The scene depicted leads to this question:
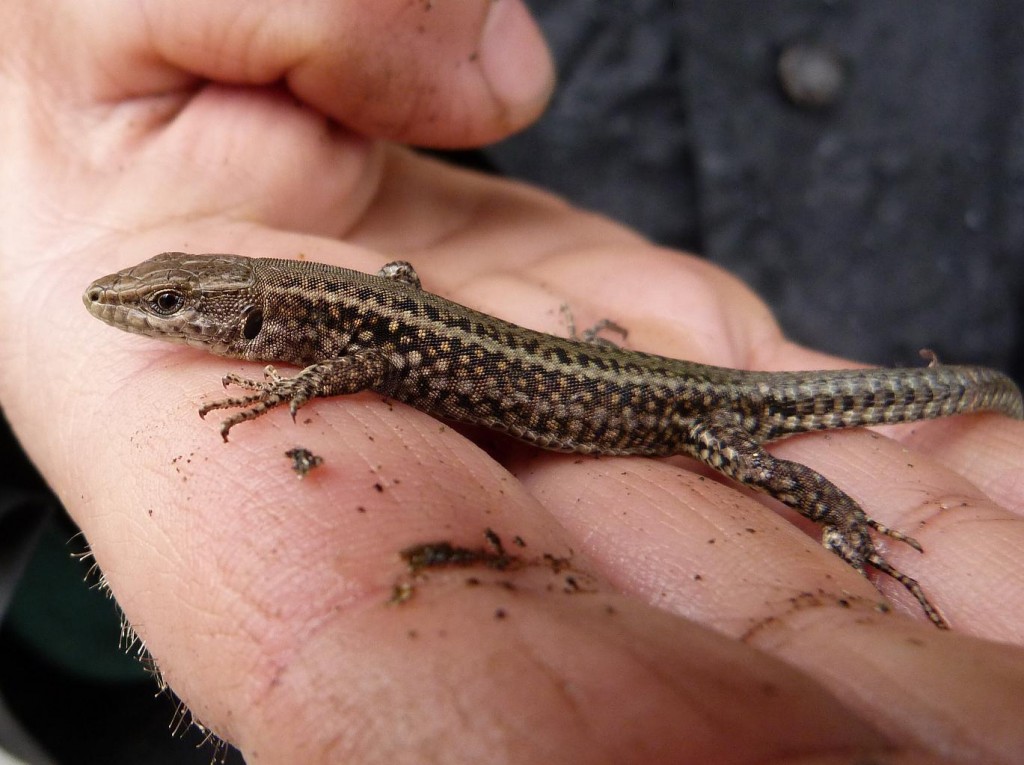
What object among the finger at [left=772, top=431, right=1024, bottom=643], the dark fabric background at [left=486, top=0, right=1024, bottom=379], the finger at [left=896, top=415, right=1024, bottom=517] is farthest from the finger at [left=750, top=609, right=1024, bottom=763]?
the dark fabric background at [left=486, top=0, right=1024, bottom=379]

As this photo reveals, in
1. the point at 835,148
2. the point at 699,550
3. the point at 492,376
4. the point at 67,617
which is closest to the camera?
the point at 699,550

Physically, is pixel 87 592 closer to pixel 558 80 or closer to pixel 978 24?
pixel 558 80

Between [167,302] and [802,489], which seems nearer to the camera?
[167,302]

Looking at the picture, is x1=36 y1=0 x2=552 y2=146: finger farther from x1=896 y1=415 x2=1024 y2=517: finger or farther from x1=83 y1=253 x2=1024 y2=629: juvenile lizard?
x1=896 y1=415 x2=1024 y2=517: finger

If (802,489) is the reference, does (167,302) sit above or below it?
below

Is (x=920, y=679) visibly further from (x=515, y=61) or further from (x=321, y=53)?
(x=515, y=61)

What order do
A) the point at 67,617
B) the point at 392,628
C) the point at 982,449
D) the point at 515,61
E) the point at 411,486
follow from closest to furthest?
the point at 392,628 < the point at 411,486 < the point at 982,449 < the point at 515,61 < the point at 67,617

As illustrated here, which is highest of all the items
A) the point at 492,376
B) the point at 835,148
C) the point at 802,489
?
the point at 835,148

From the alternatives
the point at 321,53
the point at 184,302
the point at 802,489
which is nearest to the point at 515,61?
the point at 321,53

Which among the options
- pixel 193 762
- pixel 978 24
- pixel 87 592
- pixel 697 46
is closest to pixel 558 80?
pixel 697 46
